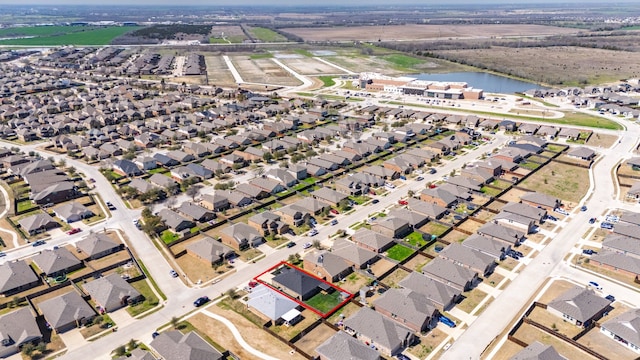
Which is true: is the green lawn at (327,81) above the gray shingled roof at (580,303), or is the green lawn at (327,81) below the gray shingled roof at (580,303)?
above

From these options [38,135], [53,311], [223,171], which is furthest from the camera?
[38,135]

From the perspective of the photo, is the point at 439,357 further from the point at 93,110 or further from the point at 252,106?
the point at 93,110

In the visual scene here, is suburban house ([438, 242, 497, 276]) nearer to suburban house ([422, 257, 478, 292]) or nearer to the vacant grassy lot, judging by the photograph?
suburban house ([422, 257, 478, 292])

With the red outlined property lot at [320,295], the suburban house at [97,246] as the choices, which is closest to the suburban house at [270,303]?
the red outlined property lot at [320,295]

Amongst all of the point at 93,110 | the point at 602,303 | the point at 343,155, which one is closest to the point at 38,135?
the point at 93,110

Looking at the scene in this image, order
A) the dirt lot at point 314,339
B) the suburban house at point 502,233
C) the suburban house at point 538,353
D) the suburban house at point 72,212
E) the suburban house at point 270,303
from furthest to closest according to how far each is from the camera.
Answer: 1. the suburban house at point 72,212
2. the suburban house at point 502,233
3. the suburban house at point 270,303
4. the dirt lot at point 314,339
5. the suburban house at point 538,353

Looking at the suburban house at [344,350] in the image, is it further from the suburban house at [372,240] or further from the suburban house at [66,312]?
the suburban house at [66,312]

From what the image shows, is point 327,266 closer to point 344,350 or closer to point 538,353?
point 344,350
